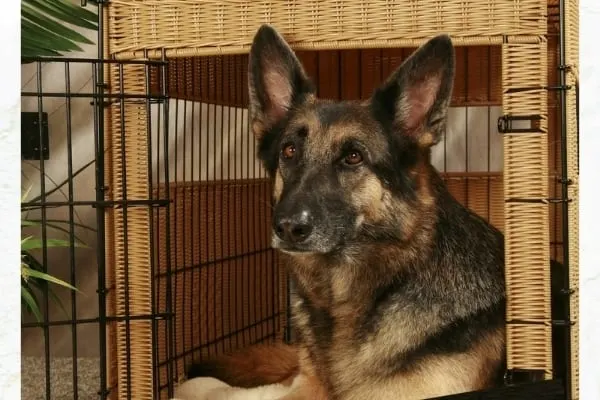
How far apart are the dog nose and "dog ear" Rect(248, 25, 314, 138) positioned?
12.9 inches

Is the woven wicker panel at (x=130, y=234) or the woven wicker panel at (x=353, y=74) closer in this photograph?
the woven wicker panel at (x=130, y=234)

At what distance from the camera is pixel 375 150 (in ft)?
5.81

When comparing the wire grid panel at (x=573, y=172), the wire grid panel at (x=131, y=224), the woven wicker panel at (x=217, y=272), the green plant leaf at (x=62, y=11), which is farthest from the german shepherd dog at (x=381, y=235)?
the green plant leaf at (x=62, y=11)

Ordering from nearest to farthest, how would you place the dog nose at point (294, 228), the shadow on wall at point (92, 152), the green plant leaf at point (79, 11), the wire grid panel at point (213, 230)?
the dog nose at point (294, 228) → the wire grid panel at point (213, 230) → the green plant leaf at point (79, 11) → the shadow on wall at point (92, 152)

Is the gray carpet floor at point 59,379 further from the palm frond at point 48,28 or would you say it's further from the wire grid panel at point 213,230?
the palm frond at point 48,28

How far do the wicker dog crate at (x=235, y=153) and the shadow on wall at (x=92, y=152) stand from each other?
53 millimetres

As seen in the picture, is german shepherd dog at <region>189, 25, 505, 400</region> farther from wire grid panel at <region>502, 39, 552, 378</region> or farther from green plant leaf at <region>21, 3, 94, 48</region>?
green plant leaf at <region>21, 3, 94, 48</region>

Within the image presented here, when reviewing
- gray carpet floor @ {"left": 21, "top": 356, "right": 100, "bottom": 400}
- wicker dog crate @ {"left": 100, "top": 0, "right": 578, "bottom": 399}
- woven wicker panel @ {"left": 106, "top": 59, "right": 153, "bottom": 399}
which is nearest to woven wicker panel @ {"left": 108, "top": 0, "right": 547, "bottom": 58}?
wicker dog crate @ {"left": 100, "top": 0, "right": 578, "bottom": 399}

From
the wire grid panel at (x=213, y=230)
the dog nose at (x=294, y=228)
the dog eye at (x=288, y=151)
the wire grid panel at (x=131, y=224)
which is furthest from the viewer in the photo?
the wire grid panel at (x=213, y=230)

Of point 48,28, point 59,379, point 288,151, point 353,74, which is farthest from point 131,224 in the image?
point 353,74

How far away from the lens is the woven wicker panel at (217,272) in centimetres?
232

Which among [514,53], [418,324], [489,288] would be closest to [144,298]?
[418,324]

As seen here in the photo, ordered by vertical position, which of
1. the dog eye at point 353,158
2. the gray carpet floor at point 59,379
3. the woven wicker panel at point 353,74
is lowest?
the gray carpet floor at point 59,379

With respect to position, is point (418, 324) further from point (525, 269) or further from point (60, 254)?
point (60, 254)
